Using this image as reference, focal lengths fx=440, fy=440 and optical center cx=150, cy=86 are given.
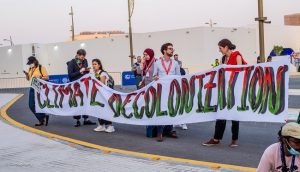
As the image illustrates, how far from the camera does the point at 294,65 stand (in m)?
47.9

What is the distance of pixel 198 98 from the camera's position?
7.92 metres

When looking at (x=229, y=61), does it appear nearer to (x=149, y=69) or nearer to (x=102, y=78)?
(x=149, y=69)

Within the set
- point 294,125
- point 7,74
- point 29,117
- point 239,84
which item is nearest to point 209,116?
point 239,84

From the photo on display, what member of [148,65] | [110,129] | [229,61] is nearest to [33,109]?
[110,129]

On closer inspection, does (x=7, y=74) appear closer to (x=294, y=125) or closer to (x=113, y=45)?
(x=113, y=45)

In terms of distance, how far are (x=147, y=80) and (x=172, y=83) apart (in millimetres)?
666

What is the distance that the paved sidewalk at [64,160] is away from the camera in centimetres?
618

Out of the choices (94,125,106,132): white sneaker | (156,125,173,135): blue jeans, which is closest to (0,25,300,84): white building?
(94,125,106,132): white sneaker

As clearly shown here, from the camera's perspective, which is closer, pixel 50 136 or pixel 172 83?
pixel 172 83

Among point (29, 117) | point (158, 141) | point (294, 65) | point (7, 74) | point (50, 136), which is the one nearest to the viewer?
point (158, 141)

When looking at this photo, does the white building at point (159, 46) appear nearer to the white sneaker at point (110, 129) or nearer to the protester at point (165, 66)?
the white sneaker at point (110, 129)

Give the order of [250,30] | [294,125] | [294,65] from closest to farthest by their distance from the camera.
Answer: [294,125], [250,30], [294,65]

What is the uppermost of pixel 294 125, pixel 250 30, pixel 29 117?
pixel 250 30

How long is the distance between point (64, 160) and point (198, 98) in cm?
264
